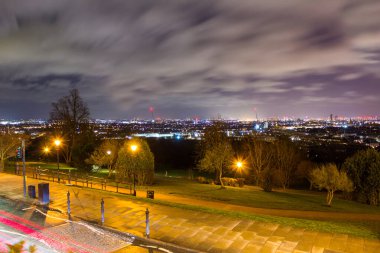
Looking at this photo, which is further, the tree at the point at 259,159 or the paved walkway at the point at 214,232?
the tree at the point at 259,159

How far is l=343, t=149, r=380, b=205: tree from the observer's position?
2886 centimetres

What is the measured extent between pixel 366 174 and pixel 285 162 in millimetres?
13455

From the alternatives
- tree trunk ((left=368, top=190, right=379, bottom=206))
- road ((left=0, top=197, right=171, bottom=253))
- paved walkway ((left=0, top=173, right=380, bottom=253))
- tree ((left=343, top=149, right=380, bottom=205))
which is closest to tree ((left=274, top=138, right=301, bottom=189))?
tree ((left=343, top=149, right=380, bottom=205))

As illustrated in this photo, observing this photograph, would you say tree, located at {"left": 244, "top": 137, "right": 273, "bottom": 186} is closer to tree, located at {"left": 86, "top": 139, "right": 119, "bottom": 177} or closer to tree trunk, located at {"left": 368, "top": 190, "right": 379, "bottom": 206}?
tree trunk, located at {"left": 368, "top": 190, "right": 379, "bottom": 206}

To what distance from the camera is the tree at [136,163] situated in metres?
27.2

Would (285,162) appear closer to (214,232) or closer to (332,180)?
(332,180)

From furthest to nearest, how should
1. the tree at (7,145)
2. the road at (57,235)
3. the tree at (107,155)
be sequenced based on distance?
1. the tree at (107,155)
2. the tree at (7,145)
3. the road at (57,235)

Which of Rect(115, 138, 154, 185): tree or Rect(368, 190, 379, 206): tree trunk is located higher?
Rect(115, 138, 154, 185): tree

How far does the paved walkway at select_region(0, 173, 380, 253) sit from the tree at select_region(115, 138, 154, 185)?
A: 40.2 feet

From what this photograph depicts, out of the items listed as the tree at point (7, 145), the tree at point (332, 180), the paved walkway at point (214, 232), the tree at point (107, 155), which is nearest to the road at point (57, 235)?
the paved walkway at point (214, 232)

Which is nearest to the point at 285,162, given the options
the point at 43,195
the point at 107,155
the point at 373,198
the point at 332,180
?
the point at 373,198

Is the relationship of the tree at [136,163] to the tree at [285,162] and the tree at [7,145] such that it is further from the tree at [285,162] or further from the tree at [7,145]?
the tree at [285,162]

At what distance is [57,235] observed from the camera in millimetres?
10719

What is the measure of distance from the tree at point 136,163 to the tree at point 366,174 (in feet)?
67.3
